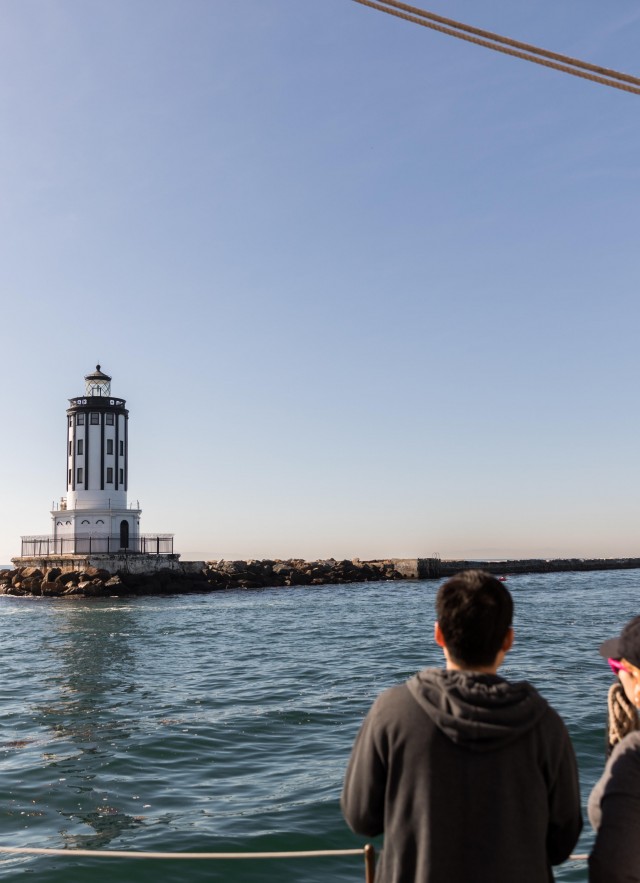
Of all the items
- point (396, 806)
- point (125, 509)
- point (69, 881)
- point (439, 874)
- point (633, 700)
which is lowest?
point (69, 881)

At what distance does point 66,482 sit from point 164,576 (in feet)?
33.8

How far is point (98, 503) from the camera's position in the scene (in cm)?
5600

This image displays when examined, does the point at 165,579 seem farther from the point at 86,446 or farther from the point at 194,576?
the point at 86,446

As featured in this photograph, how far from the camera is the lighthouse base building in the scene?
182 feet

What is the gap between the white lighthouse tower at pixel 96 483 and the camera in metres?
55.7

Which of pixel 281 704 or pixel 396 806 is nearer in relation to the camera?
pixel 396 806

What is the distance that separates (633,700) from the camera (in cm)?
271

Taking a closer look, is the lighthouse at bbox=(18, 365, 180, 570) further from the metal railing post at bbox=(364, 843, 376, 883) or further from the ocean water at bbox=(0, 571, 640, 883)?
the metal railing post at bbox=(364, 843, 376, 883)

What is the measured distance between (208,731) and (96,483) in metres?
46.2

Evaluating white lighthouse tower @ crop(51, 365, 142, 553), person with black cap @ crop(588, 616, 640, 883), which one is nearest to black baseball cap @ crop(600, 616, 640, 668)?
person with black cap @ crop(588, 616, 640, 883)

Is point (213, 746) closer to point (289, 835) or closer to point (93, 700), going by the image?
point (289, 835)

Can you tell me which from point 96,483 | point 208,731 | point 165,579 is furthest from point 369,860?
point 96,483

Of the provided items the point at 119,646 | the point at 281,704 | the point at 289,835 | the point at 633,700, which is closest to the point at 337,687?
the point at 281,704

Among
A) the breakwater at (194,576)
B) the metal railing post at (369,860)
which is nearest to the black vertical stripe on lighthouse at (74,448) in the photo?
the breakwater at (194,576)
